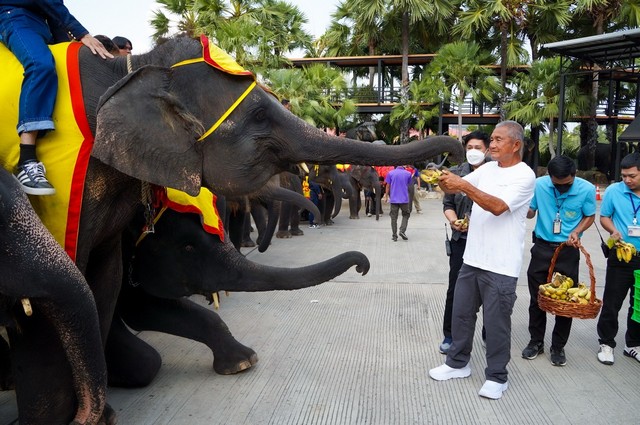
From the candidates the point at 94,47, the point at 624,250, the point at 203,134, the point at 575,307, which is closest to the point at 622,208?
the point at 624,250

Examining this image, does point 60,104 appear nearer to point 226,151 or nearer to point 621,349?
point 226,151

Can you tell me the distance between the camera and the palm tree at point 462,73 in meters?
21.7

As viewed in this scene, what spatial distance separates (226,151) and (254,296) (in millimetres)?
3731

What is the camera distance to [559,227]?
169 inches

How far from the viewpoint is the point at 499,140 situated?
360cm

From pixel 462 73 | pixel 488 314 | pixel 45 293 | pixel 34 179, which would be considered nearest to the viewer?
pixel 45 293

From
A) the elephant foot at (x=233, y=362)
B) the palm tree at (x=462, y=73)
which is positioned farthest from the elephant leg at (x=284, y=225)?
the palm tree at (x=462, y=73)

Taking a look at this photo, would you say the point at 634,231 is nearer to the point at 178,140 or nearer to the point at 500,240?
the point at 500,240

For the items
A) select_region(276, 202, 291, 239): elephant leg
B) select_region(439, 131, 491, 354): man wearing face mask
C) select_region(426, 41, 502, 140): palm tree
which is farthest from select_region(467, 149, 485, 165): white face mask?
select_region(426, 41, 502, 140): palm tree

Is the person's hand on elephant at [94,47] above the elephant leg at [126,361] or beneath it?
above

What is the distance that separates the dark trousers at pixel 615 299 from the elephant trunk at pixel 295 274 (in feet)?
7.32

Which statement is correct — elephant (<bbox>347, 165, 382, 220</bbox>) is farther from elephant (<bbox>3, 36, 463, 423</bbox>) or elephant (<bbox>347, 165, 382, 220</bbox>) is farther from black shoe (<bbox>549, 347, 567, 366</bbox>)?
elephant (<bbox>3, 36, 463, 423</bbox>)

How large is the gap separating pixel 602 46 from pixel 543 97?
694 cm

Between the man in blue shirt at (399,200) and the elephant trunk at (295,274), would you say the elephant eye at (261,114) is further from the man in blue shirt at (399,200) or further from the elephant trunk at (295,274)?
the man in blue shirt at (399,200)
